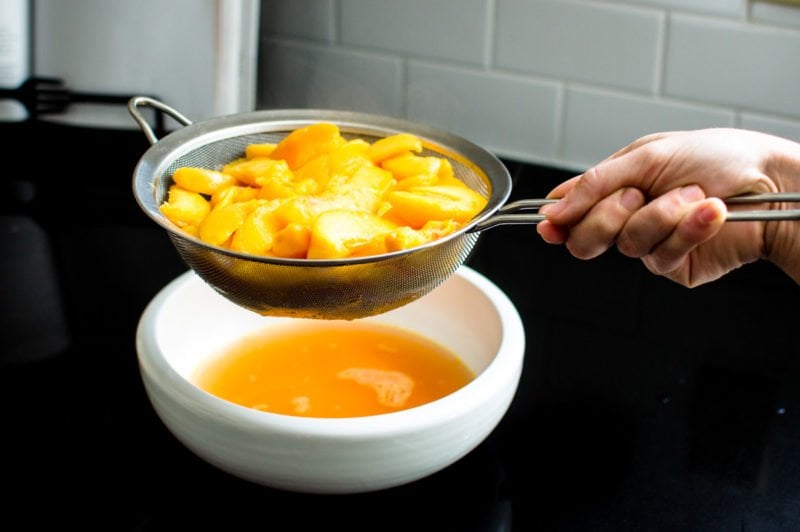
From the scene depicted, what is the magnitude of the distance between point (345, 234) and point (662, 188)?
0.25 m

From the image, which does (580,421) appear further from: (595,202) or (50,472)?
(50,472)

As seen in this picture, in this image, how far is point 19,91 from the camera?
1408 mm

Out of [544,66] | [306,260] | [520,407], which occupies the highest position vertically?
[544,66]

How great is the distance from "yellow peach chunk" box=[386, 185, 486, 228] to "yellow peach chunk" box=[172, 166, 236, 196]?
16 cm

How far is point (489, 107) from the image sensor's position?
142 cm

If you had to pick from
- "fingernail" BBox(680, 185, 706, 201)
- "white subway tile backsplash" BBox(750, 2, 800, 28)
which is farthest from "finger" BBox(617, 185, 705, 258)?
"white subway tile backsplash" BBox(750, 2, 800, 28)

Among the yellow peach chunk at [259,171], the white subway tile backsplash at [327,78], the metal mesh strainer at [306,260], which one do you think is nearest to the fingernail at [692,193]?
the metal mesh strainer at [306,260]

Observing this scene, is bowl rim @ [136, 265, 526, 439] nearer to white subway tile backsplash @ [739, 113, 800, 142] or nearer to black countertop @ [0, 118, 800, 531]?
black countertop @ [0, 118, 800, 531]

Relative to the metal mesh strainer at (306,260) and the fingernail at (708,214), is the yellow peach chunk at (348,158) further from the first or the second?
the fingernail at (708,214)

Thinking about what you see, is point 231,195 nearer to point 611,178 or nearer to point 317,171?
point 317,171

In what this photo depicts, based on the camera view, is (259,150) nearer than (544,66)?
Yes

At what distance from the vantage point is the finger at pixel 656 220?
0.71m

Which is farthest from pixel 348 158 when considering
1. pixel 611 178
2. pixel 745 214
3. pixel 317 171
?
pixel 745 214

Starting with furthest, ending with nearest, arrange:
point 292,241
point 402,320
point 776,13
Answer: point 776,13 → point 402,320 → point 292,241
